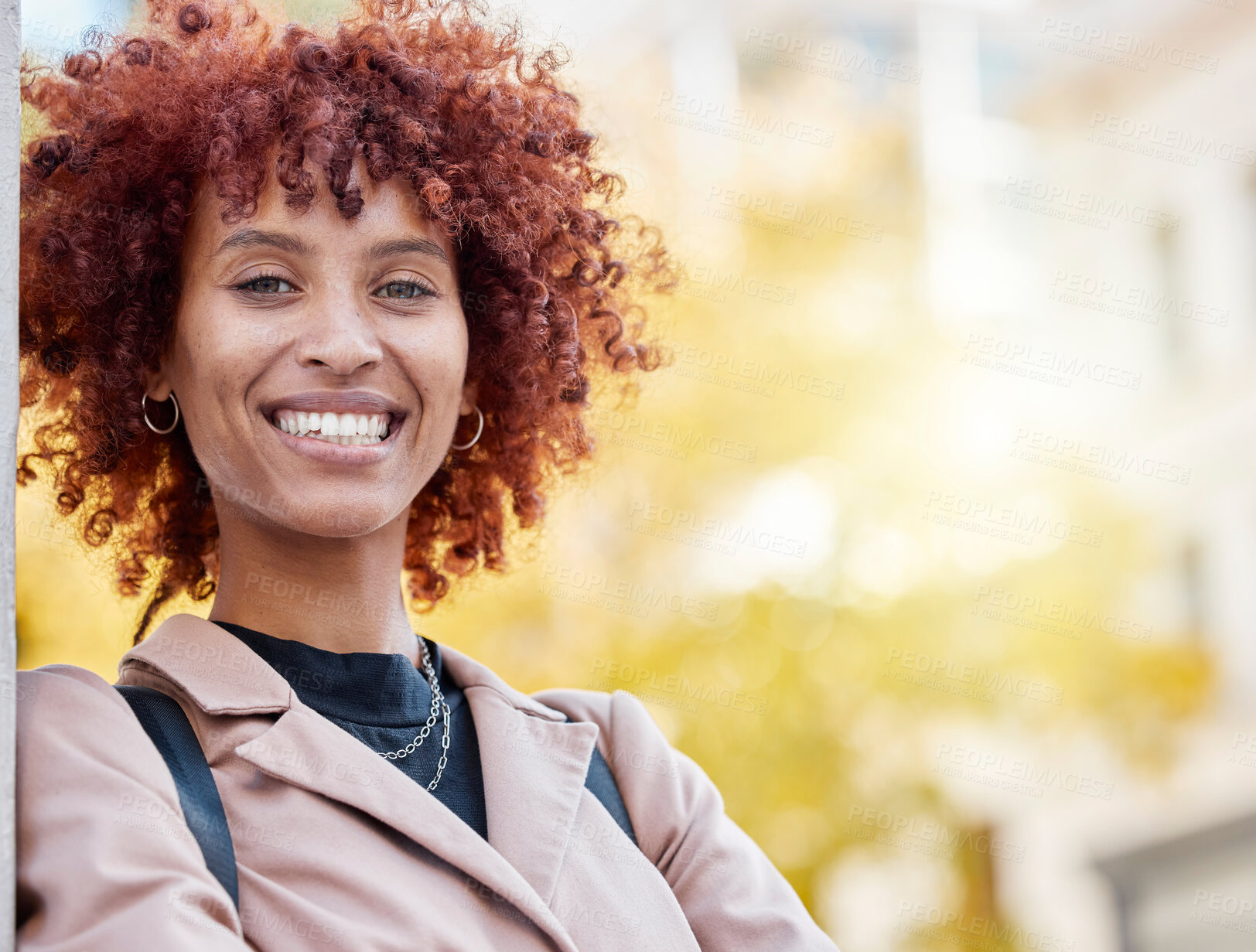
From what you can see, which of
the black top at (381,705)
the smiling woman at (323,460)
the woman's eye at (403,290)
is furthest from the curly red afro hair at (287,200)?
the black top at (381,705)

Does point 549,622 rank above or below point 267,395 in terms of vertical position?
below

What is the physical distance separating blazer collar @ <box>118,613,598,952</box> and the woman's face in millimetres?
221

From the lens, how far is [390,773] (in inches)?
76.4

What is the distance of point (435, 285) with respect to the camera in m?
2.18

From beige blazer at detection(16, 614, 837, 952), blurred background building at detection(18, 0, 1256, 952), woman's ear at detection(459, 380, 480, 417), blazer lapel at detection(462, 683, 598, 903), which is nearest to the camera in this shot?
beige blazer at detection(16, 614, 837, 952)

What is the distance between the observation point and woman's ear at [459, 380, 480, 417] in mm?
2459

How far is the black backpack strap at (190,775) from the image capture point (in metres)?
1.73

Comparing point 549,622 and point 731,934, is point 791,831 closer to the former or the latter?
point 549,622

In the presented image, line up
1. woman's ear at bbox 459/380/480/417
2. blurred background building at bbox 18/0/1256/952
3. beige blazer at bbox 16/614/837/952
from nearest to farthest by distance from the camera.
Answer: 1. beige blazer at bbox 16/614/837/952
2. woman's ear at bbox 459/380/480/417
3. blurred background building at bbox 18/0/1256/952

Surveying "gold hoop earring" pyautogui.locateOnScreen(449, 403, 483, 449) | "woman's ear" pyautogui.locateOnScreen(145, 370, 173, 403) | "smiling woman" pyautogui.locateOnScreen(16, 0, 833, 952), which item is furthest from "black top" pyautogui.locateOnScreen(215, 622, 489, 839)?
"gold hoop earring" pyautogui.locateOnScreen(449, 403, 483, 449)

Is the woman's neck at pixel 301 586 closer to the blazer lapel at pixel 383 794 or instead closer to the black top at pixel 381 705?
the black top at pixel 381 705

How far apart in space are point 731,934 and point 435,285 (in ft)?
3.50

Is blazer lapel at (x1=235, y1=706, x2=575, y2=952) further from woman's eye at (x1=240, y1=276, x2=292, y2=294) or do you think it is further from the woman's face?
woman's eye at (x1=240, y1=276, x2=292, y2=294)

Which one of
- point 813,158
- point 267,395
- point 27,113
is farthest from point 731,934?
point 813,158
